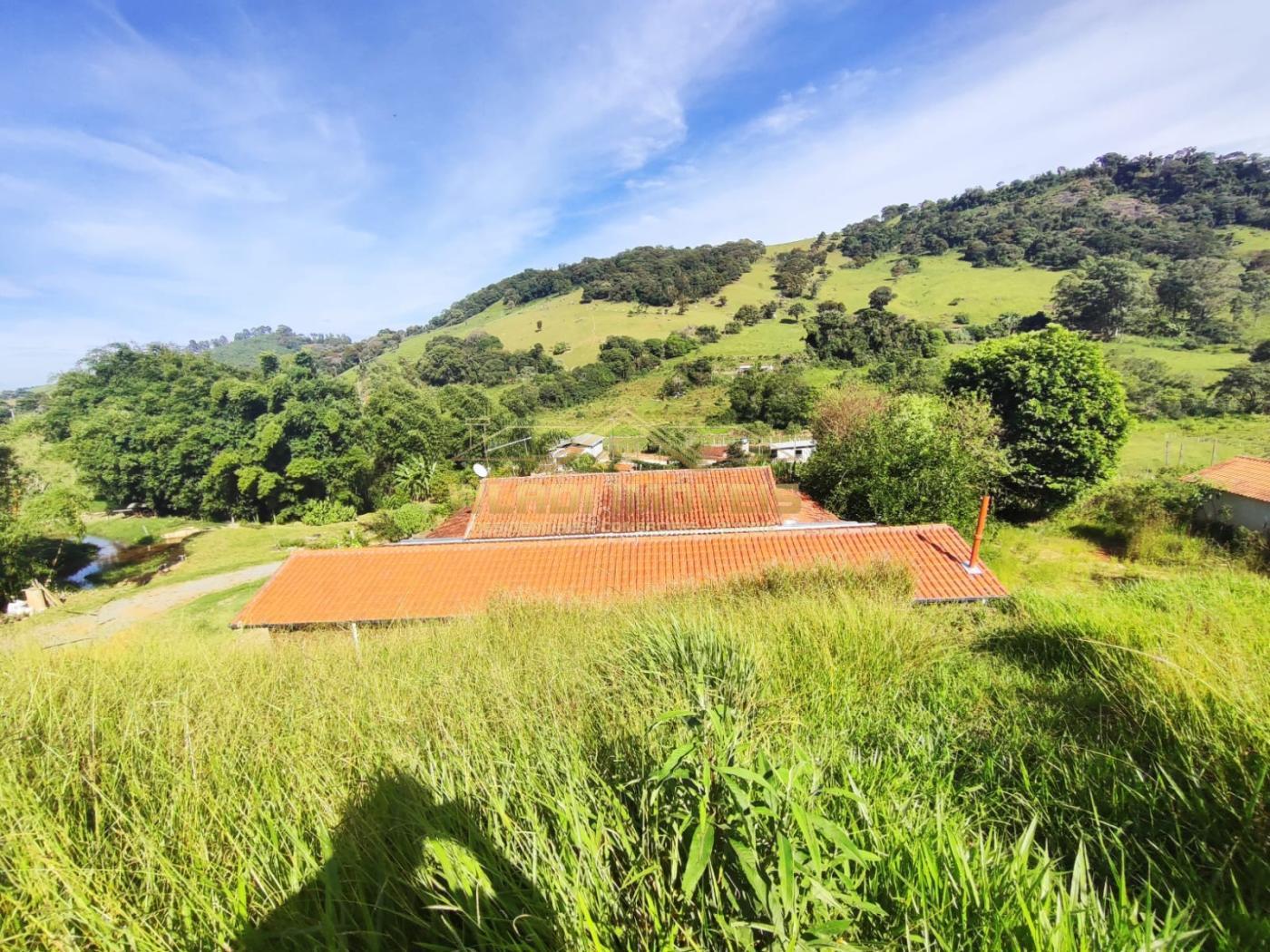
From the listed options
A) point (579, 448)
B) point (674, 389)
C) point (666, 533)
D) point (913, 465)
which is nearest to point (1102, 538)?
point (913, 465)

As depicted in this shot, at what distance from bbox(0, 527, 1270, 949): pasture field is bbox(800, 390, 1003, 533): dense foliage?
12.0 m

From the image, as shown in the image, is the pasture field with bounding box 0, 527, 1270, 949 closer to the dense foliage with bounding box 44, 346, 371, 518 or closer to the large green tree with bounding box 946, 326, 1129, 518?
the large green tree with bounding box 946, 326, 1129, 518

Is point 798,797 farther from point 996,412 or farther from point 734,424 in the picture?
point 734,424

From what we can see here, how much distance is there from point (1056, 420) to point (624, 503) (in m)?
15.7

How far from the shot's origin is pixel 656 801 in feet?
5.07

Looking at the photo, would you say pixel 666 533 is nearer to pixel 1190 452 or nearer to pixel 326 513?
pixel 326 513

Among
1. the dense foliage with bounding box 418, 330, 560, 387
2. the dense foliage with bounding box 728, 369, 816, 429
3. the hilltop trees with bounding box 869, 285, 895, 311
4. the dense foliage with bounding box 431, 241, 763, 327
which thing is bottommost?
the dense foliage with bounding box 728, 369, 816, 429

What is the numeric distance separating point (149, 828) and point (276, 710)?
1037 mm

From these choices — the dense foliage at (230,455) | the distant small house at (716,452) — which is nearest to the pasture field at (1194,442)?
the distant small house at (716,452)

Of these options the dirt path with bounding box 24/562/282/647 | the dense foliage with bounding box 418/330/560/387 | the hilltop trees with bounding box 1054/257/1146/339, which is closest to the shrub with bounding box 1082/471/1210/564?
the dirt path with bounding box 24/562/282/647

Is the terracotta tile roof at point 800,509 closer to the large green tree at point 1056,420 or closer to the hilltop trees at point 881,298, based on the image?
the large green tree at point 1056,420

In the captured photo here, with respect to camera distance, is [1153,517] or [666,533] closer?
[666,533]

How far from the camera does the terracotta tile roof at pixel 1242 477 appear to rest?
1405 centimetres

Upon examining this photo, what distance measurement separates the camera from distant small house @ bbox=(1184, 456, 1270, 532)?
1380cm
